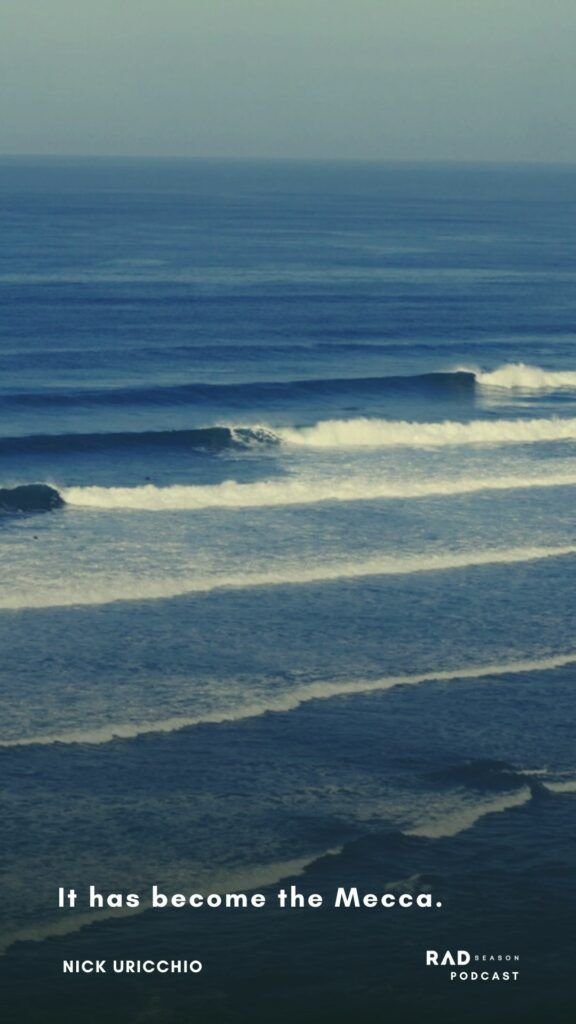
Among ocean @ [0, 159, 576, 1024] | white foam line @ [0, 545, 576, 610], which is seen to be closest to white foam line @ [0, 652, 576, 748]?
ocean @ [0, 159, 576, 1024]

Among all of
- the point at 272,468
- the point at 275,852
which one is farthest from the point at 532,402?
the point at 275,852

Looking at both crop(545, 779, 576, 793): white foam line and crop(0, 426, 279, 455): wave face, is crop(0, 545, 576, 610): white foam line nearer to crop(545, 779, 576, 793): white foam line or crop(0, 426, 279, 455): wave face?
crop(545, 779, 576, 793): white foam line

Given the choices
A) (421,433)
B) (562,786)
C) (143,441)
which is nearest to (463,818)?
(562,786)

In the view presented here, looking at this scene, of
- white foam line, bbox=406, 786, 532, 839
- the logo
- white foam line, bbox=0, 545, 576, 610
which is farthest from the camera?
white foam line, bbox=0, 545, 576, 610

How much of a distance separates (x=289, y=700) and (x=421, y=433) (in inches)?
792

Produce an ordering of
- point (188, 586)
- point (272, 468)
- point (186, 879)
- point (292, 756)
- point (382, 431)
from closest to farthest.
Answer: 1. point (186, 879)
2. point (292, 756)
3. point (188, 586)
4. point (272, 468)
5. point (382, 431)

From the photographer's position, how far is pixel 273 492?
32.1 metres

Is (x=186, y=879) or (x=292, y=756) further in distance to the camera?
(x=292, y=756)

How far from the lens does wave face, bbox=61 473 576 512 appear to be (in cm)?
3105

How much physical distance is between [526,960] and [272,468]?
22057 millimetres

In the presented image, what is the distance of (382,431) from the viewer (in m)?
39.0

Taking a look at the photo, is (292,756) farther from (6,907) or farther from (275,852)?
(6,907)

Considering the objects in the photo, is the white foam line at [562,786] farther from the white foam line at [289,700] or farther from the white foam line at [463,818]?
the white foam line at [289,700]

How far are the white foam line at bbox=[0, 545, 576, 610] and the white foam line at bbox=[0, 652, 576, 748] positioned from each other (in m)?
4.81
